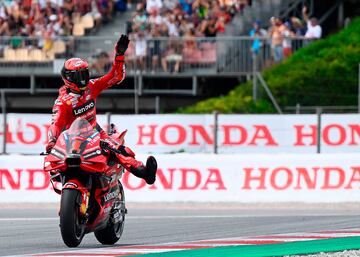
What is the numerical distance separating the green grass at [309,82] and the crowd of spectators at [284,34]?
1.22ft

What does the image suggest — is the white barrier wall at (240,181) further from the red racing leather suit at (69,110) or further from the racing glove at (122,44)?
the red racing leather suit at (69,110)

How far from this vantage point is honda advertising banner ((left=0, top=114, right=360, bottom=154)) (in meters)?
21.5

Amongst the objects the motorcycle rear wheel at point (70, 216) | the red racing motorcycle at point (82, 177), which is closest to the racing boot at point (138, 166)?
the red racing motorcycle at point (82, 177)

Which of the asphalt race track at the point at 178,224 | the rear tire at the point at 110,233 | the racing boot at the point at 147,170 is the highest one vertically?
the racing boot at the point at 147,170

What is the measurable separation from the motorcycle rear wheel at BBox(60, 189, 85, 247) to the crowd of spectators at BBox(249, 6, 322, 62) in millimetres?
16218

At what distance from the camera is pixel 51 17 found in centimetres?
3031

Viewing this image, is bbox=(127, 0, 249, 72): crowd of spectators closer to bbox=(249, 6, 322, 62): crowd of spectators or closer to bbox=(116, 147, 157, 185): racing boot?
bbox=(249, 6, 322, 62): crowd of spectators

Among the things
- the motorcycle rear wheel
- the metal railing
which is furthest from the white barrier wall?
the metal railing

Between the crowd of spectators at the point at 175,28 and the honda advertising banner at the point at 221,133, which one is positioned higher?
the crowd of spectators at the point at 175,28

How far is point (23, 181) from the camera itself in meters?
19.3

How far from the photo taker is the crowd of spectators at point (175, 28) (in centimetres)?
2766

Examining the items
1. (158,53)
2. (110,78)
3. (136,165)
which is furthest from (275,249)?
(158,53)

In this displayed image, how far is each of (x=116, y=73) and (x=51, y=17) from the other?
17877mm

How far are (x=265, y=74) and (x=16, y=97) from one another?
689 cm
